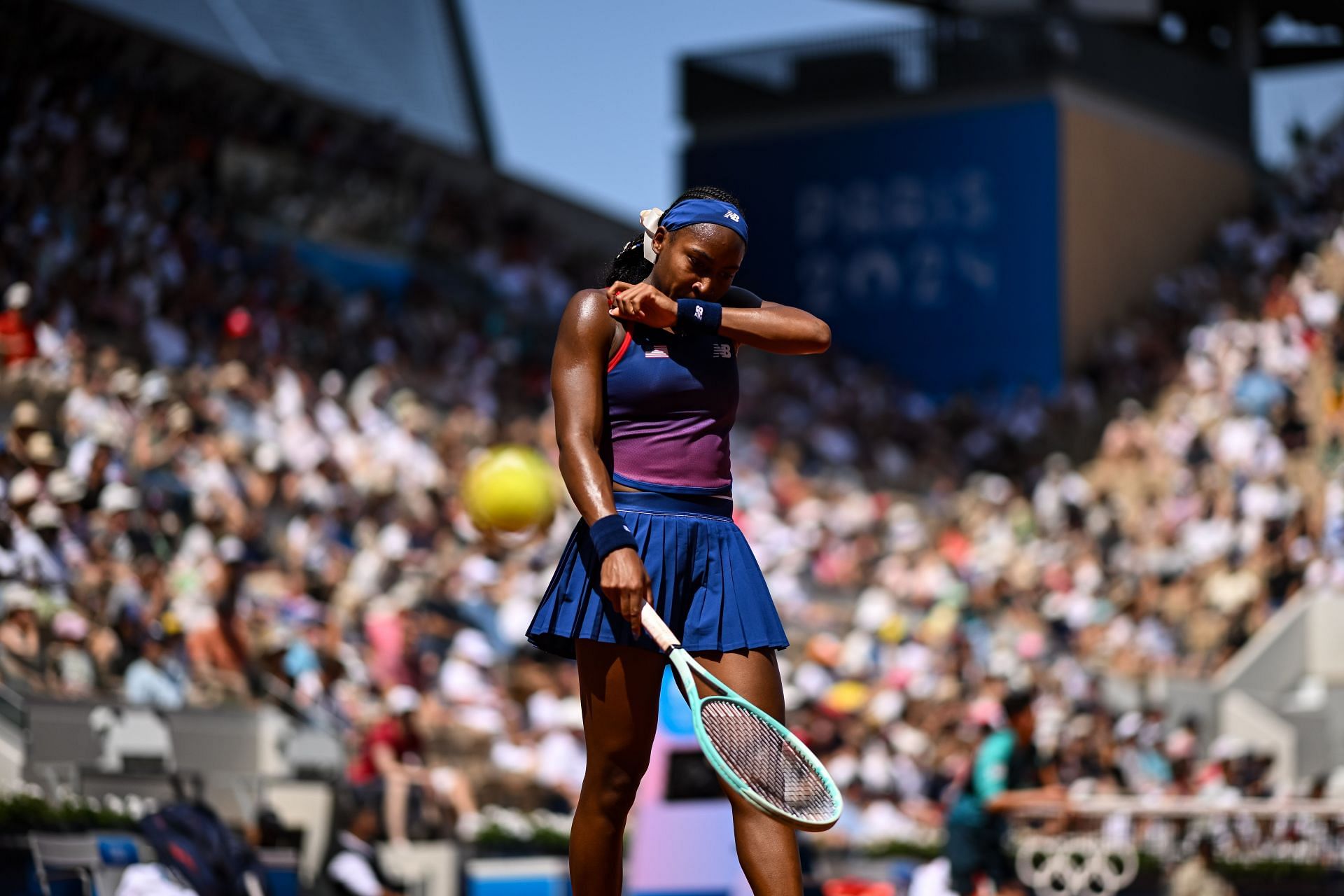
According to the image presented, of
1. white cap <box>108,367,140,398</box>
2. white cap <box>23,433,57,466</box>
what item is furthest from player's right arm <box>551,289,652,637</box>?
white cap <box>108,367,140,398</box>

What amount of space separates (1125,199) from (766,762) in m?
23.2

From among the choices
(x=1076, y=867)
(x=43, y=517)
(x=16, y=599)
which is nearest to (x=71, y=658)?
(x=16, y=599)

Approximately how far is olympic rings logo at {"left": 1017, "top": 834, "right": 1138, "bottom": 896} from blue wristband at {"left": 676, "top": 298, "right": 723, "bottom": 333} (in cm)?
769

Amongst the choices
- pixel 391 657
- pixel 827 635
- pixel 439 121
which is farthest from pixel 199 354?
pixel 439 121

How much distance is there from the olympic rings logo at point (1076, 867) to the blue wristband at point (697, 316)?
769cm

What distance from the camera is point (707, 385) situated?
4.71 meters

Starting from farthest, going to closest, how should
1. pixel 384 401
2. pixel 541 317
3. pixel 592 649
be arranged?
pixel 541 317 < pixel 384 401 < pixel 592 649

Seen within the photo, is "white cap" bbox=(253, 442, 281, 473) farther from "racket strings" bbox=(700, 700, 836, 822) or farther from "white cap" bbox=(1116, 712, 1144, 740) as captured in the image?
"racket strings" bbox=(700, 700, 836, 822)

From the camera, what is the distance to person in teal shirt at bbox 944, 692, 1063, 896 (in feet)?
31.1

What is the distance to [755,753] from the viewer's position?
428cm

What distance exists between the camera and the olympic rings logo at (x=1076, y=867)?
11.6m

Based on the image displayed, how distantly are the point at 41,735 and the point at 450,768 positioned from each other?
11.7 ft

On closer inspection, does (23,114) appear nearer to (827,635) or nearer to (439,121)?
(827,635)

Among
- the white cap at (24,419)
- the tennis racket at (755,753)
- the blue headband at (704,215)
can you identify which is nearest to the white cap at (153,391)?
the white cap at (24,419)
